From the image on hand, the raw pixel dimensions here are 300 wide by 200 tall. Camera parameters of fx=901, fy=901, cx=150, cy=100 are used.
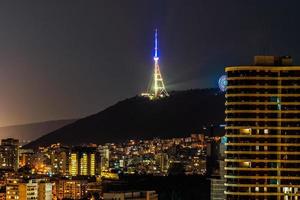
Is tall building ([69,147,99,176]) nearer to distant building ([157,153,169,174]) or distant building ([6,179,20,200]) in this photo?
distant building ([157,153,169,174])

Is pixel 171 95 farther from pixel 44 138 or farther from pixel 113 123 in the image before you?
A: pixel 44 138

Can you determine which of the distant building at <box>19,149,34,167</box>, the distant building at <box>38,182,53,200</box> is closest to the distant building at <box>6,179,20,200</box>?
the distant building at <box>38,182,53,200</box>

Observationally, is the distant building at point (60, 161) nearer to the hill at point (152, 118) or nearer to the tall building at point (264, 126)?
the hill at point (152, 118)

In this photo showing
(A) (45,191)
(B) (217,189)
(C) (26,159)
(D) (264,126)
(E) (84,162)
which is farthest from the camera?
(C) (26,159)

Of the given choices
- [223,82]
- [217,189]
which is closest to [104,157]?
[217,189]

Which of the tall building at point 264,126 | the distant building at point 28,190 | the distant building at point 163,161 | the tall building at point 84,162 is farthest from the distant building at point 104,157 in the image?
the tall building at point 264,126

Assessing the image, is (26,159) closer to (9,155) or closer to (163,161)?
(9,155)
